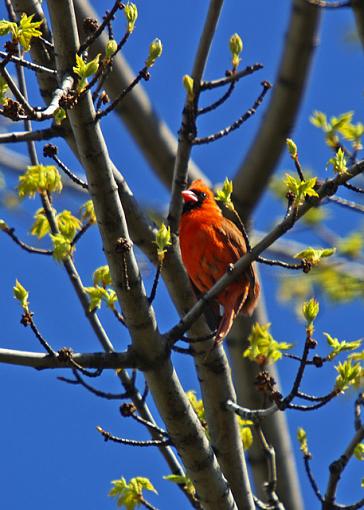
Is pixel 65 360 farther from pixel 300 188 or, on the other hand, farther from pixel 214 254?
pixel 214 254

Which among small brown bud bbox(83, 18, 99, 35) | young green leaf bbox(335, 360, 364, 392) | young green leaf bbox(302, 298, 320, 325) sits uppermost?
small brown bud bbox(83, 18, 99, 35)

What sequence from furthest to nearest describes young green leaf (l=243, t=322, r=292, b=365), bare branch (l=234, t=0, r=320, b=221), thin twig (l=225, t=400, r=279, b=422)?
bare branch (l=234, t=0, r=320, b=221) < young green leaf (l=243, t=322, r=292, b=365) < thin twig (l=225, t=400, r=279, b=422)

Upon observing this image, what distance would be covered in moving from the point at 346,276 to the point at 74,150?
170 cm

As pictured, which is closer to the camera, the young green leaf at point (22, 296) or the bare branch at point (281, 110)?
the young green leaf at point (22, 296)

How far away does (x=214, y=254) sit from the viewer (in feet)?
13.1

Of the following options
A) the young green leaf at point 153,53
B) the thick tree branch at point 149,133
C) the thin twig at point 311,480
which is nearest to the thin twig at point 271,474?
the thin twig at point 311,480

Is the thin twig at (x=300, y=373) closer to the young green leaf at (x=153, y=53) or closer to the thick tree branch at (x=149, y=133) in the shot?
the young green leaf at (x=153, y=53)

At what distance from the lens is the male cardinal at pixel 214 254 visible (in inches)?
152

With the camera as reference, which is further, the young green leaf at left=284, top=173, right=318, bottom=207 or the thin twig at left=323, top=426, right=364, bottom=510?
the thin twig at left=323, top=426, right=364, bottom=510

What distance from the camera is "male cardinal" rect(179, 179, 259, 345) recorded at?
3.86 meters

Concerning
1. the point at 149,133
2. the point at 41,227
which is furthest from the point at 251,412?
the point at 149,133

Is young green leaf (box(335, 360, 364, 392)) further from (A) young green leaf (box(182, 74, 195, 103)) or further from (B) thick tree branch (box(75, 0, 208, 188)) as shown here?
(B) thick tree branch (box(75, 0, 208, 188))

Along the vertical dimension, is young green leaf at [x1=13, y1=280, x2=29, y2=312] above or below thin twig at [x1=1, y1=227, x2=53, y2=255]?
below

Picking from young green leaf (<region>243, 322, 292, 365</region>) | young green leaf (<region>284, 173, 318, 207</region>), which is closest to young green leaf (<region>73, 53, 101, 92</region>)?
young green leaf (<region>284, 173, 318, 207</region>)
